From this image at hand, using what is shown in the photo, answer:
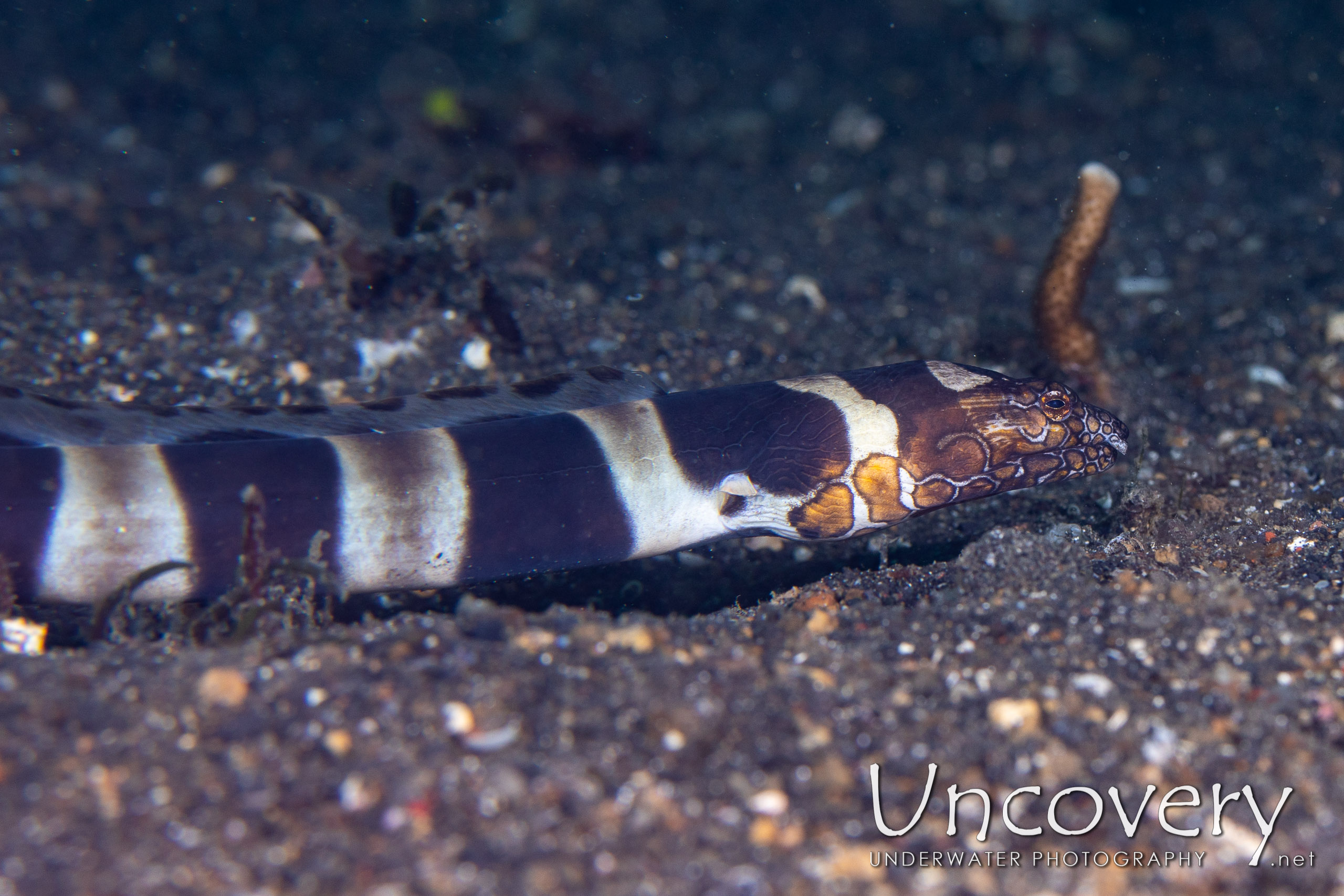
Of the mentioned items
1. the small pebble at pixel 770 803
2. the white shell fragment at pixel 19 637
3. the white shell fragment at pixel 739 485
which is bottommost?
the small pebble at pixel 770 803

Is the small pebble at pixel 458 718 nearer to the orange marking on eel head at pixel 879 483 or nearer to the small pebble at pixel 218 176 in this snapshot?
the orange marking on eel head at pixel 879 483

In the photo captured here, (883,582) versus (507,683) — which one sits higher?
(507,683)

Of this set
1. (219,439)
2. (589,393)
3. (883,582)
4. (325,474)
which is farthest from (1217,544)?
(219,439)

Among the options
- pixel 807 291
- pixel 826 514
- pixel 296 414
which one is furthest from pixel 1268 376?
pixel 296 414

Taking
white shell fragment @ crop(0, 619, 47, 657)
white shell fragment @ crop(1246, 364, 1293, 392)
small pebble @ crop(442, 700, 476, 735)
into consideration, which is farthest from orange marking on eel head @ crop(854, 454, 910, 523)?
white shell fragment @ crop(0, 619, 47, 657)

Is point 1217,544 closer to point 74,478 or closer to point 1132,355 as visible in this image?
point 1132,355

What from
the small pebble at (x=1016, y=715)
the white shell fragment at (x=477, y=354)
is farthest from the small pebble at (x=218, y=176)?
the small pebble at (x=1016, y=715)

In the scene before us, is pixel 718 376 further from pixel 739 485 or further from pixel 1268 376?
pixel 1268 376
